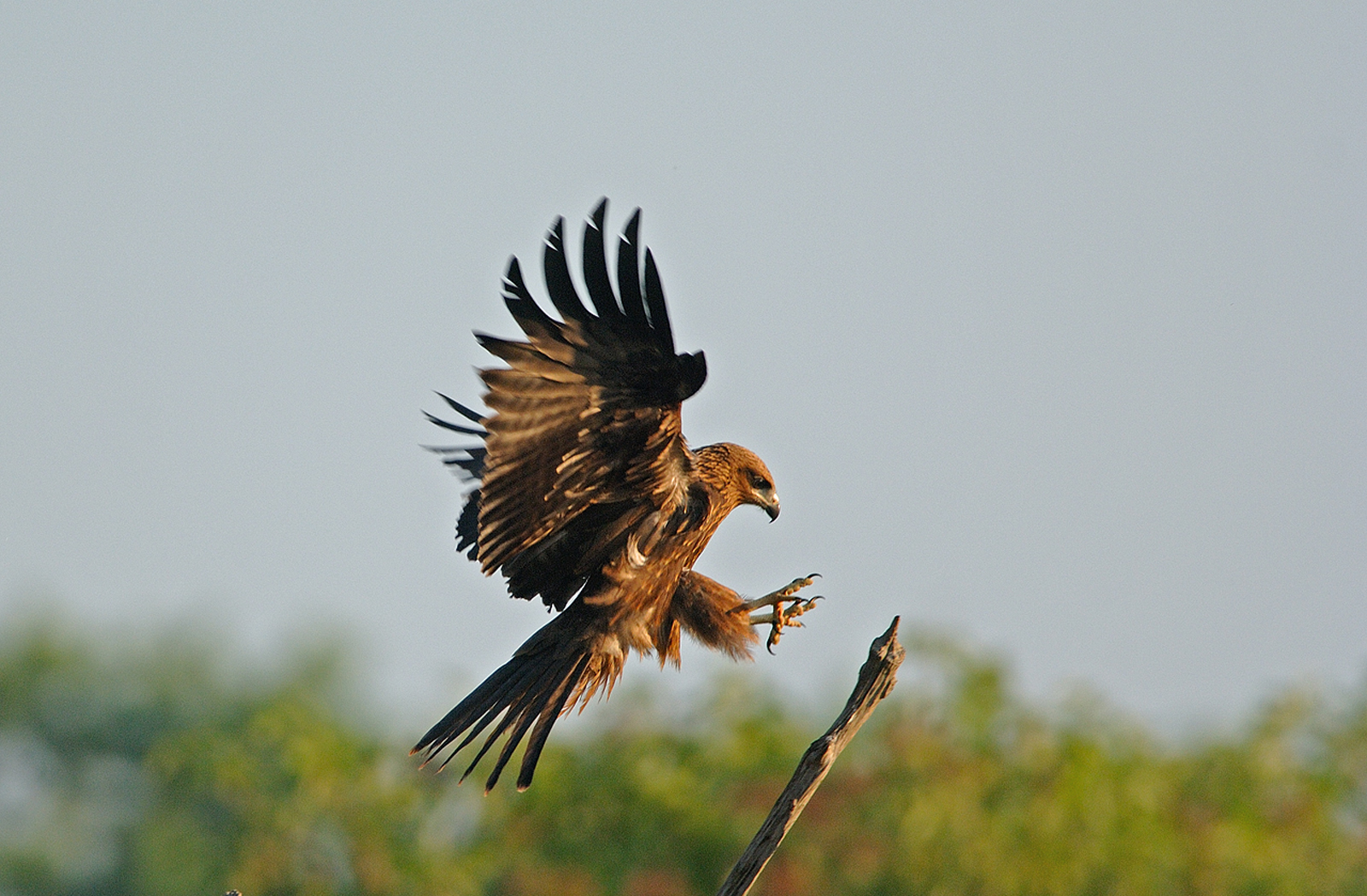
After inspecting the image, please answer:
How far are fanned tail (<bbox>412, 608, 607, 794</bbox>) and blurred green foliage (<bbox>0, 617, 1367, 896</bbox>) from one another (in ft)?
32.5

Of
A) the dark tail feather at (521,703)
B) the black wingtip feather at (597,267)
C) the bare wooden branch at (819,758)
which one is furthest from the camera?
the dark tail feather at (521,703)

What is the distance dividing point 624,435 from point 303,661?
24013mm

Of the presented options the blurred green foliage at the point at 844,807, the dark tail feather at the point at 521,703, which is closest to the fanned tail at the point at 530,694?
the dark tail feather at the point at 521,703

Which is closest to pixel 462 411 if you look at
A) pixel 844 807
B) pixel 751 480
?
pixel 751 480

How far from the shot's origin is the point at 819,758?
4.45 m

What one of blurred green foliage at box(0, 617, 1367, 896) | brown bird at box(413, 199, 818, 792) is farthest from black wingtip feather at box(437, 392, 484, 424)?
blurred green foliage at box(0, 617, 1367, 896)

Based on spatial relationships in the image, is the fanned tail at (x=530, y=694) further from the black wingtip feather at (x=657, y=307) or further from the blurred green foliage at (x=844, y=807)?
the blurred green foliage at (x=844, y=807)

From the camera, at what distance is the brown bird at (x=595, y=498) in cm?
470

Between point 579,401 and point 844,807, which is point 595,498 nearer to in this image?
point 579,401

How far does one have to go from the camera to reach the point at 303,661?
27.7m

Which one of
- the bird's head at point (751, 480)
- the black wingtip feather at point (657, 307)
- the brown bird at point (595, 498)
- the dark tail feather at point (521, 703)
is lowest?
the dark tail feather at point (521, 703)

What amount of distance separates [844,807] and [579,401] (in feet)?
39.1

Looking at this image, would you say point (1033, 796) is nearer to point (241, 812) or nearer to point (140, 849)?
point (241, 812)

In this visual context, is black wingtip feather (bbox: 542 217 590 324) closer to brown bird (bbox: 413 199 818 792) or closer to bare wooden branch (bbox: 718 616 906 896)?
brown bird (bbox: 413 199 818 792)
